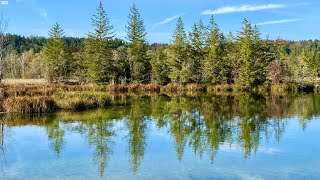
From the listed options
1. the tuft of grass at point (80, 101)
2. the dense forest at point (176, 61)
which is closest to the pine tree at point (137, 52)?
the dense forest at point (176, 61)

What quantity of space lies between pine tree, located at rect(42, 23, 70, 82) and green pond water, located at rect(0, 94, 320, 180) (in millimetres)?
33889

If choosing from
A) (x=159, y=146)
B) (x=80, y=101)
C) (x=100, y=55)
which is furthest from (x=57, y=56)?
(x=159, y=146)

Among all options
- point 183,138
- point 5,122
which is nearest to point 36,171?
point 183,138

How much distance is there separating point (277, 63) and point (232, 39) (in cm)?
837

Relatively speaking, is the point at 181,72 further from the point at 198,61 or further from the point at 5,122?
the point at 5,122

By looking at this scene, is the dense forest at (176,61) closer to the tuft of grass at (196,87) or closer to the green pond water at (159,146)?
A: the tuft of grass at (196,87)

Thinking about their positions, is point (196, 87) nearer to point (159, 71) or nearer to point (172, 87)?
point (172, 87)

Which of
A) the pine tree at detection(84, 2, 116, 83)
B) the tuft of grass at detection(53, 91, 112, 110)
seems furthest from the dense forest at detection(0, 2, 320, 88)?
the tuft of grass at detection(53, 91, 112, 110)

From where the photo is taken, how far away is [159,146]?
50.9ft

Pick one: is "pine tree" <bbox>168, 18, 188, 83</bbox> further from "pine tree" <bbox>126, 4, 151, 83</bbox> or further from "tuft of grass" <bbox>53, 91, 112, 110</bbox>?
"tuft of grass" <bbox>53, 91, 112, 110</bbox>

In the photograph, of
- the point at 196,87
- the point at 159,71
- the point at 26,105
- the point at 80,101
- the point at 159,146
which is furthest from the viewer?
the point at 159,71

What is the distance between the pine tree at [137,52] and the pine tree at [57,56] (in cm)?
961

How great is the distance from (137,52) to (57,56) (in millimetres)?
11759

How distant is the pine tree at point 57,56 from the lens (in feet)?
187
